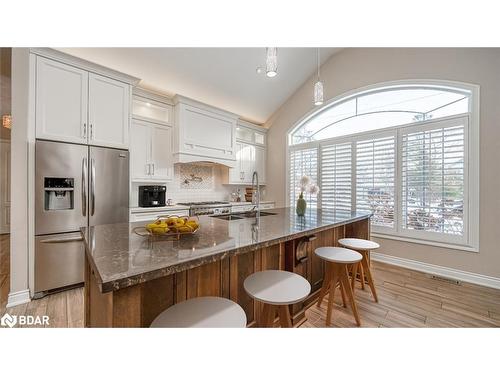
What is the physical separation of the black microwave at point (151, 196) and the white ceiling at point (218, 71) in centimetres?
161

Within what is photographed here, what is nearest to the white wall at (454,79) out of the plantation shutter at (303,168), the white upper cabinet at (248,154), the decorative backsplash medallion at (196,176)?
the plantation shutter at (303,168)

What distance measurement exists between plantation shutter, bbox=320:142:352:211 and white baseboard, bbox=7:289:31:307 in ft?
12.4

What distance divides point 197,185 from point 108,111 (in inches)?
74.4

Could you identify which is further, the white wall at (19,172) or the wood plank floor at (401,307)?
the white wall at (19,172)

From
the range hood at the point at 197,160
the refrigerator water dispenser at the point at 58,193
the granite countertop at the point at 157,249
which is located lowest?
the granite countertop at the point at 157,249

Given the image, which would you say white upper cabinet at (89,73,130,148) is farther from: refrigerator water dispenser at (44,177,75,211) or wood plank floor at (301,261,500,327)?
wood plank floor at (301,261,500,327)

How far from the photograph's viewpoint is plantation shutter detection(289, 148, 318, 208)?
404 centimetres

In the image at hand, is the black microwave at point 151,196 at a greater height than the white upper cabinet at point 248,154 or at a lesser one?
lesser

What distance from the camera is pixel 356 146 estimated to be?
345cm

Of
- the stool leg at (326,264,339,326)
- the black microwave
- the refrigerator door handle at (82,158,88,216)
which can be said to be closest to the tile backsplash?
the black microwave

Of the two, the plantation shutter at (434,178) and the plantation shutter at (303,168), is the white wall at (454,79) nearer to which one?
the plantation shutter at (434,178)

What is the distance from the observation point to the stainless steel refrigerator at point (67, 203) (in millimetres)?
2059

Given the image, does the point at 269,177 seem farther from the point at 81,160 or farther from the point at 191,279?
the point at 191,279
